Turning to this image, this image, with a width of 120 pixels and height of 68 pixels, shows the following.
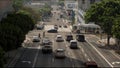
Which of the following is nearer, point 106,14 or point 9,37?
point 9,37

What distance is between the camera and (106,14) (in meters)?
105

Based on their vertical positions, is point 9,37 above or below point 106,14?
above

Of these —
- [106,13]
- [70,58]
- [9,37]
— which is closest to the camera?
[9,37]

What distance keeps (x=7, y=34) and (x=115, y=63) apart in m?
19.6

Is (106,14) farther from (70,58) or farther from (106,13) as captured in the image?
(70,58)

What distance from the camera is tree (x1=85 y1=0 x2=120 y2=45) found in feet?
323

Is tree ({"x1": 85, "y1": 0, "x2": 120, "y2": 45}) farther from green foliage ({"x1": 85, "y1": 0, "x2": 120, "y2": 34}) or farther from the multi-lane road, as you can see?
the multi-lane road

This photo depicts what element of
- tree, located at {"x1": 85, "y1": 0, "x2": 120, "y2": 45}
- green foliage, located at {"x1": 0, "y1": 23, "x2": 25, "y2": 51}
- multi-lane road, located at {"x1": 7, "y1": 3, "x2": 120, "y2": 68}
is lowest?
multi-lane road, located at {"x1": 7, "y1": 3, "x2": 120, "y2": 68}

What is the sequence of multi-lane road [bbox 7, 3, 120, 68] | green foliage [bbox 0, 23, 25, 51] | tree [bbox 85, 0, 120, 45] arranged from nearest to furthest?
1. green foliage [bbox 0, 23, 25, 51]
2. multi-lane road [bbox 7, 3, 120, 68]
3. tree [bbox 85, 0, 120, 45]

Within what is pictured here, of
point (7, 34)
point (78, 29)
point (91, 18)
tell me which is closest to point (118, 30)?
point (7, 34)

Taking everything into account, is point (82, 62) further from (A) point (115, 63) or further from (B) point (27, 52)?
(B) point (27, 52)

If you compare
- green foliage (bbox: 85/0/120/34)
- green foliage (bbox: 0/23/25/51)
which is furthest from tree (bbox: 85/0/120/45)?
green foliage (bbox: 0/23/25/51)

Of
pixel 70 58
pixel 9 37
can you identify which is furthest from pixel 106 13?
pixel 9 37

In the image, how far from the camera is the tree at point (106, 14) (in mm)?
98375
